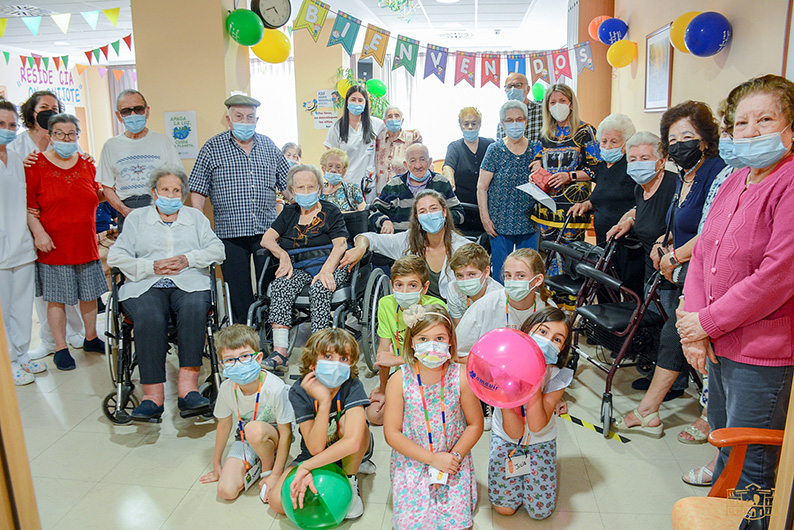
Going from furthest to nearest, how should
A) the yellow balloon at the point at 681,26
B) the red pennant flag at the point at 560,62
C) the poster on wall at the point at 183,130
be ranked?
1. the red pennant flag at the point at 560,62
2. the yellow balloon at the point at 681,26
3. the poster on wall at the point at 183,130

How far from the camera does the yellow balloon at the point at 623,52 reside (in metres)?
5.92

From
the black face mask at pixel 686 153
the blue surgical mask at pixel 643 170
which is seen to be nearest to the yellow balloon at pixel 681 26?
the blue surgical mask at pixel 643 170

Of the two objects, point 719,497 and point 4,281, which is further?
point 4,281

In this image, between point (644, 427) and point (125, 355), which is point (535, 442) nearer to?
point (644, 427)

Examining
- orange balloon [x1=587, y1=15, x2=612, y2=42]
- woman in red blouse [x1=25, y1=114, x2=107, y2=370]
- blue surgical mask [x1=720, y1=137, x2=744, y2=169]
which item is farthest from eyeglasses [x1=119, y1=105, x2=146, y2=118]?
orange balloon [x1=587, y1=15, x2=612, y2=42]

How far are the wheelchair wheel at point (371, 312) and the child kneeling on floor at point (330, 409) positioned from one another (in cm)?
96

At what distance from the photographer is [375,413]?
103 inches

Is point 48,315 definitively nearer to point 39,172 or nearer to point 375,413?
Result: point 39,172

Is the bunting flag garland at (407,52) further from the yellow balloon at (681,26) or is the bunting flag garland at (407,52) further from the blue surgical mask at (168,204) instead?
the blue surgical mask at (168,204)

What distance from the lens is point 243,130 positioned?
135 inches

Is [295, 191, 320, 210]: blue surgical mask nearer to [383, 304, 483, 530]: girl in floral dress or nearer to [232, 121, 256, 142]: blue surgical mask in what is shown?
[232, 121, 256, 142]: blue surgical mask

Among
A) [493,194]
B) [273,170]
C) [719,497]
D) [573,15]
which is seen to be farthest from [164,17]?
[573,15]

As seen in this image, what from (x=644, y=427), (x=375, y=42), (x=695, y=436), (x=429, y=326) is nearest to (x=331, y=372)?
(x=429, y=326)

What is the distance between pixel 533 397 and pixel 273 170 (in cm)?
235
